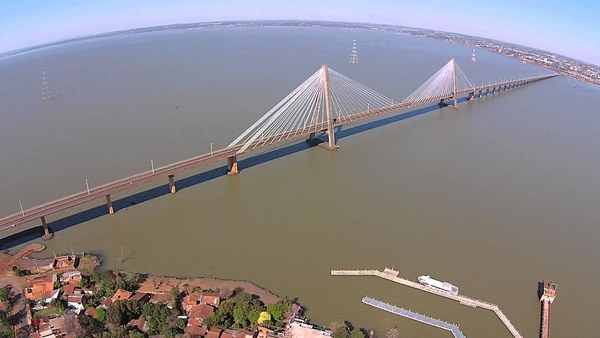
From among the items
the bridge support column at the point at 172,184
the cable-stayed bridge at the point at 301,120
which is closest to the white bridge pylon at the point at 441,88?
the cable-stayed bridge at the point at 301,120

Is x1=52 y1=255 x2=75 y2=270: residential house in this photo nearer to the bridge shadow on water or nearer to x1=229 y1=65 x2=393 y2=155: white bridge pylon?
the bridge shadow on water

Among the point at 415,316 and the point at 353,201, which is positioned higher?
the point at 353,201

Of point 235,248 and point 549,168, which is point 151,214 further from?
point 549,168

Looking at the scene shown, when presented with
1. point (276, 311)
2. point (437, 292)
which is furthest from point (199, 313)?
point (437, 292)

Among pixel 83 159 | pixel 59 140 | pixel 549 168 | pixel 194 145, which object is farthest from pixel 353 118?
pixel 59 140

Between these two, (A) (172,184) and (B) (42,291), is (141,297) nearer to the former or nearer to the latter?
(B) (42,291)

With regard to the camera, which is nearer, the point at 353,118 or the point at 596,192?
the point at 596,192

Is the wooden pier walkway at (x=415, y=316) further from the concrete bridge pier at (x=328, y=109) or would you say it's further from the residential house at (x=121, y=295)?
the concrete bridge pier at (x=328, y=109)
